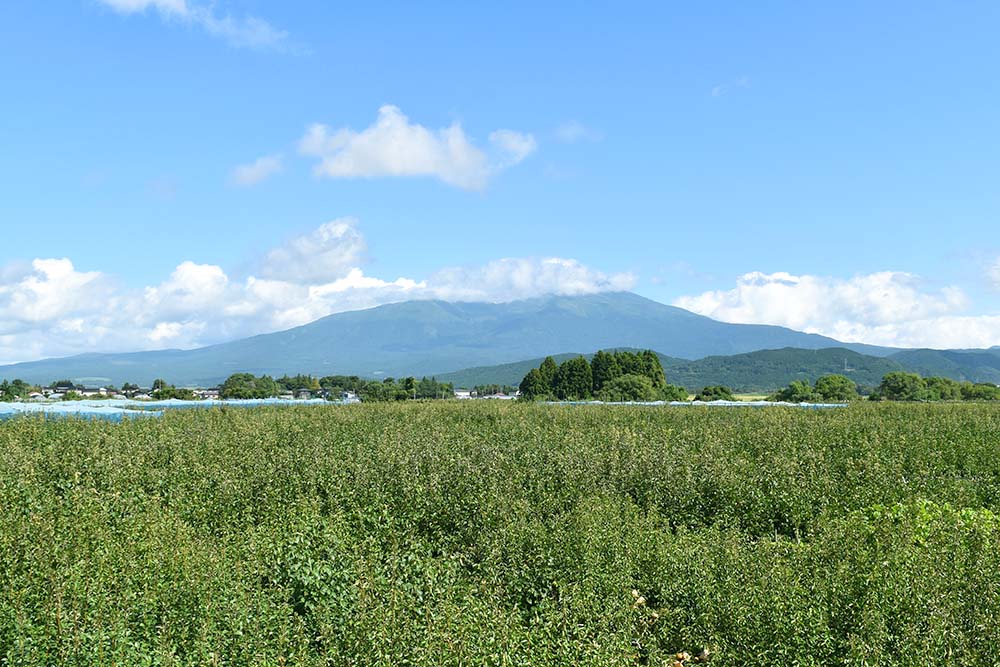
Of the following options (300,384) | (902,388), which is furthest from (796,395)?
(300,384)

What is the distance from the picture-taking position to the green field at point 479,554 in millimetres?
7473

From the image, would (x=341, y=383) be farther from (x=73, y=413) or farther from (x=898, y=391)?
(x=73, y=413)

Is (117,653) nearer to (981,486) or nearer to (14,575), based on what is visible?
(14,575)

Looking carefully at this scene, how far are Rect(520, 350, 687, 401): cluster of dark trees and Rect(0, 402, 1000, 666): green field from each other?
2210 inches

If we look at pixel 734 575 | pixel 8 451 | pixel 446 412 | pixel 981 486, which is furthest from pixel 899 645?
pixel 446 412

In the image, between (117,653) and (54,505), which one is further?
(54,505)

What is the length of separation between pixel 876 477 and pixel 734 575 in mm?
9089

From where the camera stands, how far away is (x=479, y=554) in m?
11.6

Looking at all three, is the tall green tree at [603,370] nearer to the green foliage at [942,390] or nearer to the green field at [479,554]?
the green foliage at [942,390]

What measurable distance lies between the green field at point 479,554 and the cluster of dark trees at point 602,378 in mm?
56142

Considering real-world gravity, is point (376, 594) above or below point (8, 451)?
below

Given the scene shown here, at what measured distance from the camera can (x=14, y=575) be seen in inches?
362

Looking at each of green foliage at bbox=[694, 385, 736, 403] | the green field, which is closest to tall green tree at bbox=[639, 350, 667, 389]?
green foliage at bbox=[694, 385, 736, 403]

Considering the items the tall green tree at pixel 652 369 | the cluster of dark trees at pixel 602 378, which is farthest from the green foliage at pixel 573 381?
the tall green tree at pixel 652 369
